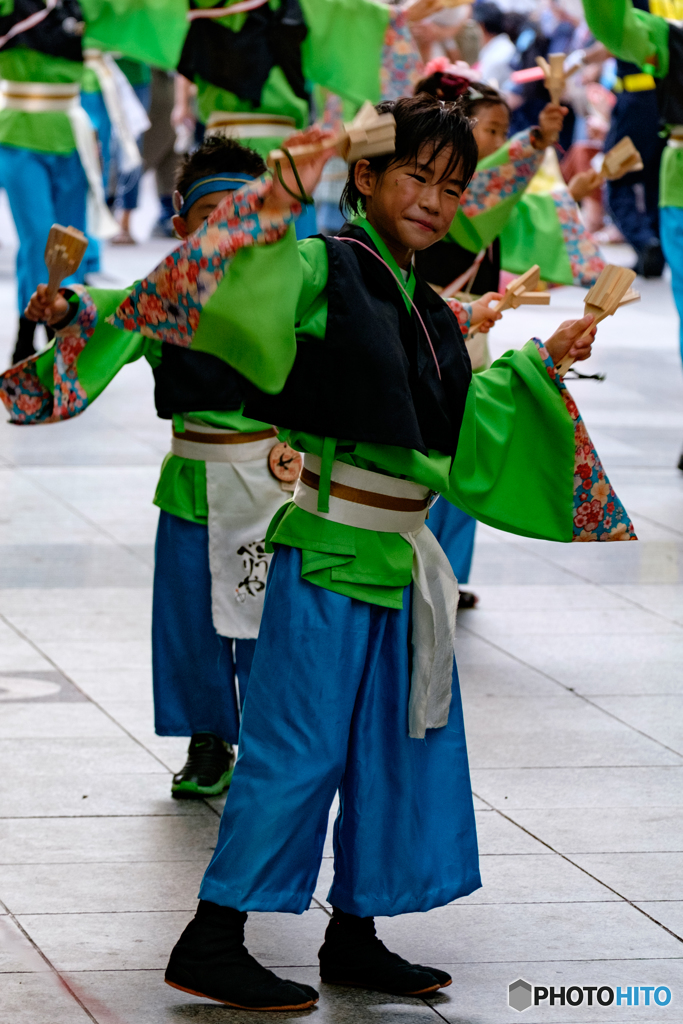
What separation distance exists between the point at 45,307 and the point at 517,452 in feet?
2.65

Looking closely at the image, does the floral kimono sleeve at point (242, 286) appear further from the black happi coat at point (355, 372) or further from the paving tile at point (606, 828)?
the paving tile at point (606, 828)

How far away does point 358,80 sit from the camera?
6988 millimetres

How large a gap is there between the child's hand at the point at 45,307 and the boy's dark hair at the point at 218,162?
676mm

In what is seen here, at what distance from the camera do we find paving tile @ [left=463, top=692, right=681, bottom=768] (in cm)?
365

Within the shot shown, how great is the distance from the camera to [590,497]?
8.87 ft

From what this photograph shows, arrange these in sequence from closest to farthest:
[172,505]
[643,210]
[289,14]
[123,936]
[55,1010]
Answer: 1. [55,1010]
2. [123,936]
3. [172,505]
4. [289,14]
5. [643,210]

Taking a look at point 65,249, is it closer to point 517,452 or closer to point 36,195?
point 517,452

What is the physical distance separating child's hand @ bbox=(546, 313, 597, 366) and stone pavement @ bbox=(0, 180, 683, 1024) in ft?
3.28

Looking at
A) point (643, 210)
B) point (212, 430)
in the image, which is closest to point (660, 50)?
point (212, 430)

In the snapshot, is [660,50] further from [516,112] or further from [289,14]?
[516,112]

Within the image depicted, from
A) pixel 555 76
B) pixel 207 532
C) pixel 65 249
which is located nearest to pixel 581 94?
pixel 555 76

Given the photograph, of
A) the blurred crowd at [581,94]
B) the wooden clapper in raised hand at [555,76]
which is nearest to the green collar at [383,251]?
the wooden clapper in raised hand at [555,76]

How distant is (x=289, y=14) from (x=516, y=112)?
637 centimetres

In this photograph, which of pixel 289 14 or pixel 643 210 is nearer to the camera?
pixel 289 14
